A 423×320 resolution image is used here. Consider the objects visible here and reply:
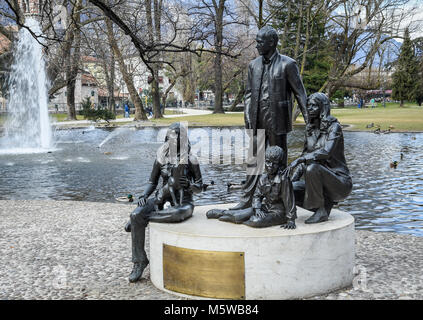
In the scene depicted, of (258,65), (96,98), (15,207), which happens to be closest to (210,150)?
(15,207)

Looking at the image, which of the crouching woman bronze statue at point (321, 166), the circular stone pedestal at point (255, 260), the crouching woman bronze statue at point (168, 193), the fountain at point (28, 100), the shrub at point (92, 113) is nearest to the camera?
the circular stone pedestal at point (255, 260)

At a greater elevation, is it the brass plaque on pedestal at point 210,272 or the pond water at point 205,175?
the brass plaque on pedestal at point 210,272

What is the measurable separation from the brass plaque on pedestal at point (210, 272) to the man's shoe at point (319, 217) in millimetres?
1033

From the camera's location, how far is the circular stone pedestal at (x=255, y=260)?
480 cm

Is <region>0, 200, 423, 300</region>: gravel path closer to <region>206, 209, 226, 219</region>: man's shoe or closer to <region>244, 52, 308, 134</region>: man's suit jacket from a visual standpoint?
<region>206, 209, 226, 219</region>: man's shoe

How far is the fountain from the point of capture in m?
25.3

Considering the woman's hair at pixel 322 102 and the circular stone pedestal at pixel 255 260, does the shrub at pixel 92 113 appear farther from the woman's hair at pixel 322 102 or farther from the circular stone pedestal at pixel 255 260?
the circular stone pedestal at pixel 255 260

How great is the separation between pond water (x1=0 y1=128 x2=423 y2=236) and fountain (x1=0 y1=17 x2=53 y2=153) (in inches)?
63.1

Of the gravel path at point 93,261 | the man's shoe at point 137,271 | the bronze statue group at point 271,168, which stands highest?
the bronze statue group at point 271,168

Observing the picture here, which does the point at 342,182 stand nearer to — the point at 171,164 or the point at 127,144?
the point at 171,164

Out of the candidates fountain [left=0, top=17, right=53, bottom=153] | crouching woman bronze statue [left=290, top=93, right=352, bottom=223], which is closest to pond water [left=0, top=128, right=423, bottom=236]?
fountain [left=0, top=17, right=53, bottom=153]

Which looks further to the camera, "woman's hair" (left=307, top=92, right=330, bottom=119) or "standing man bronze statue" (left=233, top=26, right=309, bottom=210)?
"standing man bronze statue" (left=233, top=26, right=309, bottom=210)

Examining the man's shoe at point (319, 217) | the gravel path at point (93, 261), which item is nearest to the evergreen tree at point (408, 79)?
the gravel path at point (93, 261)

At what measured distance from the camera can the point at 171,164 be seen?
19.2 feet
